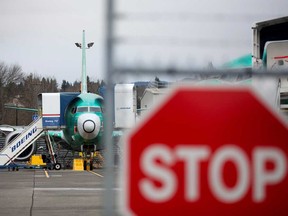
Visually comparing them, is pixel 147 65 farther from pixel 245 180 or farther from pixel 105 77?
pixel 245 180

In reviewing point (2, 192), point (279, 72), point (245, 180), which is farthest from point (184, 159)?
point (2, 192)

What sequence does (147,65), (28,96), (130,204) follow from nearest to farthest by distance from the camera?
(130,204) < (147,65) < (28,96)

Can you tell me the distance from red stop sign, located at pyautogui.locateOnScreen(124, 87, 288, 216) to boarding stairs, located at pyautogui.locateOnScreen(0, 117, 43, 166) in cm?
2720

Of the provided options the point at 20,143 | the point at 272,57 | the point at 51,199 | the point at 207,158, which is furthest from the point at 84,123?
the point at 207,158

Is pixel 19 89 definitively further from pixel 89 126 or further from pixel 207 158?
pixel 207 158

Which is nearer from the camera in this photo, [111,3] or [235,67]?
[111,3]

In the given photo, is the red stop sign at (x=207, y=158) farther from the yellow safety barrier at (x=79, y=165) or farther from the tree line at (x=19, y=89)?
the tree line at (x=19, y=89)

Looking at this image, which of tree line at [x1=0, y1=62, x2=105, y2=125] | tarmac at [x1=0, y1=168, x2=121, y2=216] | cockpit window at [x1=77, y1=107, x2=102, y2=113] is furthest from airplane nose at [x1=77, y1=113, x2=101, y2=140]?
tree line at [x1=0, y1=62, x2=105, y2=125]

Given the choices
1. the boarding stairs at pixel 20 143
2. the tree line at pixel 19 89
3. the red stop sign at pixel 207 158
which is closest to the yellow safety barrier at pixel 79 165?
the boarding stairs at pixel 20 143

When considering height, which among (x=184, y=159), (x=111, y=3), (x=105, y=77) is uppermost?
(x=111, y=3)

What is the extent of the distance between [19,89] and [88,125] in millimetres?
54654

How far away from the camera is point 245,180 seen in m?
3.36

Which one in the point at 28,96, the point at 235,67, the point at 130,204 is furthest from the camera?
the point at 28,96

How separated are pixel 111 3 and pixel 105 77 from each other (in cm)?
41
